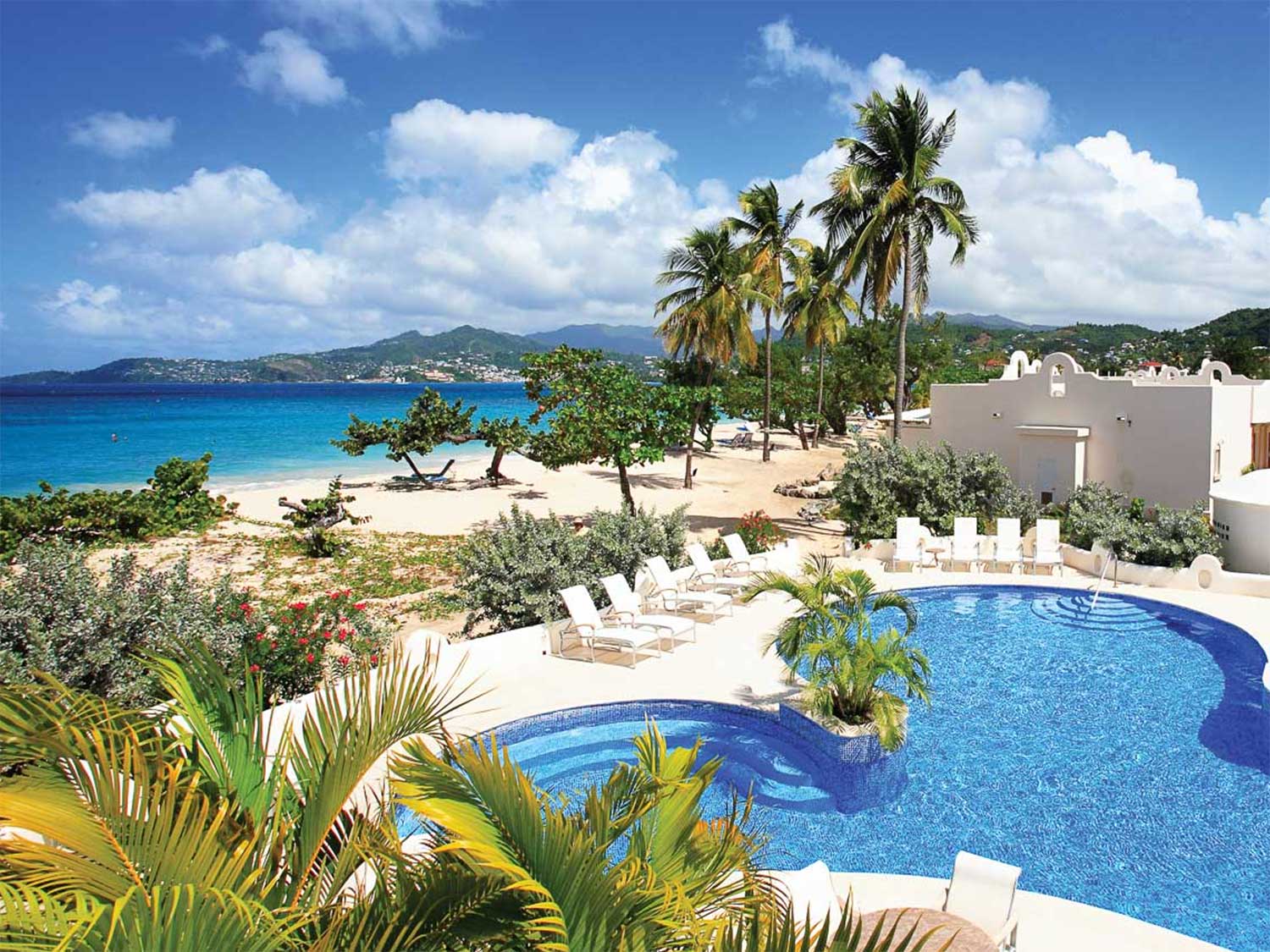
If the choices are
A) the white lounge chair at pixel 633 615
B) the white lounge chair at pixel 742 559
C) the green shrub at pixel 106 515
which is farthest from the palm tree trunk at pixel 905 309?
the green shrub at pixel 106 515

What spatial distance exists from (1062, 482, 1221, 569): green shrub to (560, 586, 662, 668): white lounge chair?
348 inches

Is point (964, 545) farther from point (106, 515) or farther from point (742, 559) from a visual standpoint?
point (106, 515)

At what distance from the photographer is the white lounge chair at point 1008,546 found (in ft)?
47.6

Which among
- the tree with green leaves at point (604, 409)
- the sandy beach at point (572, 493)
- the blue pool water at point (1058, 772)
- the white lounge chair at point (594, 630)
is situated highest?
the tree with green leaves at point (604, 409)

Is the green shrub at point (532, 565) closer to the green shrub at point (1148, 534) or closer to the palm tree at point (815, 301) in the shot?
the green shrub at point (1148, 534)

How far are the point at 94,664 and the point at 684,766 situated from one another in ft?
19.4

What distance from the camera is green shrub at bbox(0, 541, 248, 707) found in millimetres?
6551

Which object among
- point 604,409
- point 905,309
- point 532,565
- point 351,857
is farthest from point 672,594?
point 905,309

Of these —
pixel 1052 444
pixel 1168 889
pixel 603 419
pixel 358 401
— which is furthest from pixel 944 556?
pixel 358 401

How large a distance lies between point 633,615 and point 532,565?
150 cm

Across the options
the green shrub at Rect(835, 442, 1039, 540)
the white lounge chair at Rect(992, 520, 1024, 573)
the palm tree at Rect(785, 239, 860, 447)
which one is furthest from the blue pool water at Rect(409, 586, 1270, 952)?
the palm tree at Rect(785, 239, 860, 447)

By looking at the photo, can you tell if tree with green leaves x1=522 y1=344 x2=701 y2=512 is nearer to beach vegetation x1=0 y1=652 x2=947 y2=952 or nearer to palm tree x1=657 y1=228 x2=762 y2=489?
palm tree x1=657 y1=228 x2=762 y2=489

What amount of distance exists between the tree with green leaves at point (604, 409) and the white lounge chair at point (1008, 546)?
7.24 m

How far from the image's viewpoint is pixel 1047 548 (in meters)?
14.4
